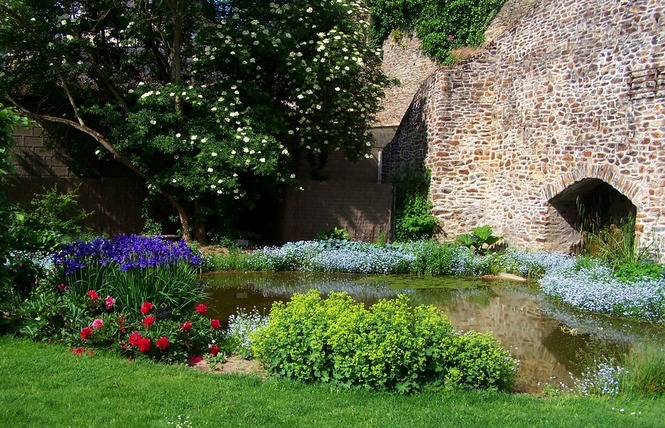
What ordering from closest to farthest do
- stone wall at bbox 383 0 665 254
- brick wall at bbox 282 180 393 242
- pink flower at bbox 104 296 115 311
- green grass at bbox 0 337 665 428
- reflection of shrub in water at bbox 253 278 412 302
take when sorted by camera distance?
1. green grass at bbox 0 337 665 428
2. pink flower at bbox 104 296 115 311
3. reflection of shrub in water at bbox 253 278 412 302
4. stone wall at bbox 383 0 665 254
5. brick wall at bbox 282 180 393 242

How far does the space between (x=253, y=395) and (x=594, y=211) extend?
10225 mm

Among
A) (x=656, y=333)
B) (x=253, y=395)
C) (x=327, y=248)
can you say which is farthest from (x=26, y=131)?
(x=656, y=333)

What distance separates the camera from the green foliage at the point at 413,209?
14930mm

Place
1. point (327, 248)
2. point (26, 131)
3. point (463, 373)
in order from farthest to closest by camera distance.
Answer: point (26, 131)
point (327, 248)
point (463, 373)

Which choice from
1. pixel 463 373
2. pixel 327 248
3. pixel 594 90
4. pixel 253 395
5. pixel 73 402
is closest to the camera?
pixel 73 402

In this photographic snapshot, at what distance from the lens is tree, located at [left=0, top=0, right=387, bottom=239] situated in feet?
40.3

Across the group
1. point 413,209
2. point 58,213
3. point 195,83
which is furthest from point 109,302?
point 413,209

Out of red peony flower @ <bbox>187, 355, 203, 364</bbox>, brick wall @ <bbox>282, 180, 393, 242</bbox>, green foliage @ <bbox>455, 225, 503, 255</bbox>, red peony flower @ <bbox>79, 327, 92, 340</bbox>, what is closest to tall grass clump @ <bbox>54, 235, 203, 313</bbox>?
red peony flower @ <bbox>79, 327, 92, 340</bbox>

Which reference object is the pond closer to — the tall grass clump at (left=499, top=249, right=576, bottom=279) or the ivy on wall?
the tall grass clump at (left=499, top=249, right=576, bottom=279)

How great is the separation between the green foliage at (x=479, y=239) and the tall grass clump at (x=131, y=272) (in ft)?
Result: 27.9

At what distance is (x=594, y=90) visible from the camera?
11469 millimetres

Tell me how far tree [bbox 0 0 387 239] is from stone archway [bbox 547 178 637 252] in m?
4.94

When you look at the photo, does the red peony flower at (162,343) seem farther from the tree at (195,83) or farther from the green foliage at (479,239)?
the green foliage at (479,239)

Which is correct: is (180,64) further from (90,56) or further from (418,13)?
(418,13)
